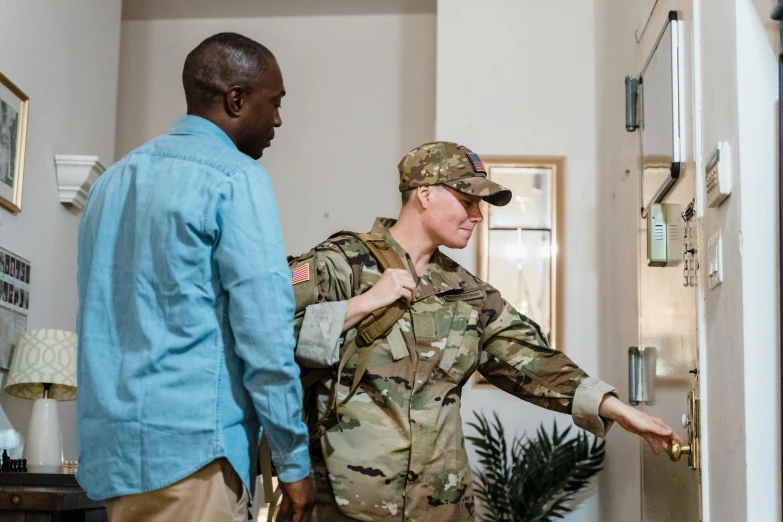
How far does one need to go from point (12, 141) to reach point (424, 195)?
222 cm

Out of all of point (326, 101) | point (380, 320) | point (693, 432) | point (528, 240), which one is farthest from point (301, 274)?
point (326, 101)

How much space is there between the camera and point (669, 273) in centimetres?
283

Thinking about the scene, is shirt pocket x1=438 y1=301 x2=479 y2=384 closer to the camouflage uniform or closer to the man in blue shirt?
the camouflage uniform

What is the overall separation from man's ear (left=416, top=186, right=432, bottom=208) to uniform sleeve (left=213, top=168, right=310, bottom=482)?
71 cm

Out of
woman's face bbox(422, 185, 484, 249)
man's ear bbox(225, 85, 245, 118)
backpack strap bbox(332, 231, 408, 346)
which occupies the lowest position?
backpack strap bbox(332, 231, 408, 346)

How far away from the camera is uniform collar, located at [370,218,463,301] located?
7.77 feet

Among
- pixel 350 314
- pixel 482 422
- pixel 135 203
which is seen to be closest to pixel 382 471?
pixel 350 314

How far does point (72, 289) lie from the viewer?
4660 millimetres

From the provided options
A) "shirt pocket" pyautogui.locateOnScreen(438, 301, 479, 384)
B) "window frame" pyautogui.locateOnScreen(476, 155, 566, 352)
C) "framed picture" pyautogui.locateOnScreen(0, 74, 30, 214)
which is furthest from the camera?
"window frame" pyautogui.locateOnScreen(476, 155, 566, 352)

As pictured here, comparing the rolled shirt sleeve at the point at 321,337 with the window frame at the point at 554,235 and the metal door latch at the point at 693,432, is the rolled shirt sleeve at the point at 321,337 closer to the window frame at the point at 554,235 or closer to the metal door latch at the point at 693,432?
the metal door latch at the point at 693,432

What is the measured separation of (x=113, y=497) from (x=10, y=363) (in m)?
2.36

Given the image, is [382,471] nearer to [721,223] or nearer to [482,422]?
[721,223]

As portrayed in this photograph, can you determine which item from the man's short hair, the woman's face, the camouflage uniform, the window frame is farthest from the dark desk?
the window frame

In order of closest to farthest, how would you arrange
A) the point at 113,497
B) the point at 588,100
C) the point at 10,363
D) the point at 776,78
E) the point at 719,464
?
the point at 113,497 < the point at 776,78 < the point at 719,464 < the point at 10,363 < the point at 588,100
